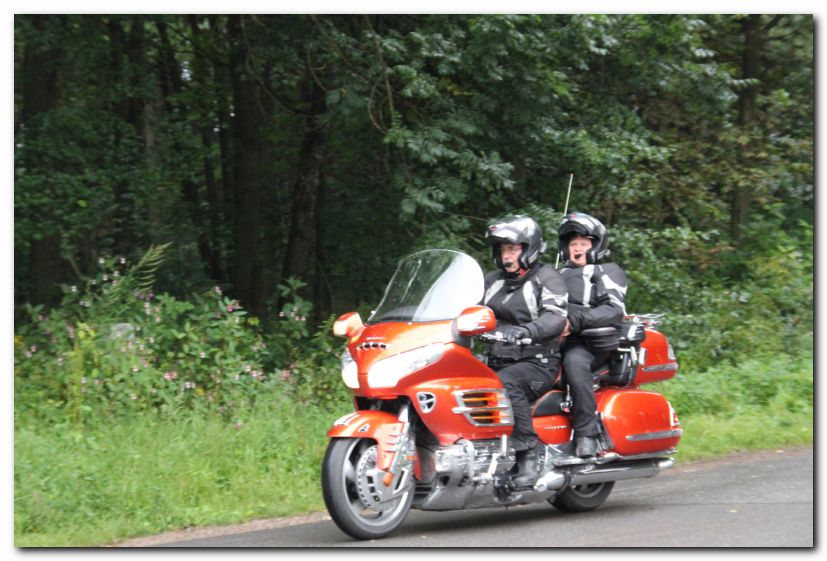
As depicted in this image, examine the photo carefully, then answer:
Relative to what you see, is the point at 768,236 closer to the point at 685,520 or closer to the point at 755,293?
the point at 755,293

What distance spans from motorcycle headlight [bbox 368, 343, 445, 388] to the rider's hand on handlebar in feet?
1.56

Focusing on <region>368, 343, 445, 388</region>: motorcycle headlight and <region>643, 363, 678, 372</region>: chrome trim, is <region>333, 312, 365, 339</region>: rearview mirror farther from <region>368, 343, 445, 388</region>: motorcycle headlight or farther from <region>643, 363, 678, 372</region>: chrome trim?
<region>643, 363, 678, 372</region>: chrome trim

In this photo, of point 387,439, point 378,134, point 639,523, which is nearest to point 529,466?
point 639,523

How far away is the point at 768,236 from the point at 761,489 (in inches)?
362

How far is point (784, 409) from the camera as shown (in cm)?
1095

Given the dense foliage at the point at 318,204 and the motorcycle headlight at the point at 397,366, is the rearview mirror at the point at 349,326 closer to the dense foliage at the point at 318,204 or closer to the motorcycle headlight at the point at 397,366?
the motorcycle headlight at the point at 397,366

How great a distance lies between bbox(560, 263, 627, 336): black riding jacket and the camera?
7.08m

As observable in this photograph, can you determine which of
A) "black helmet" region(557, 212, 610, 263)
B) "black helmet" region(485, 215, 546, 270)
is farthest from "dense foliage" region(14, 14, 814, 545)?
"black helmet" region(557, 212, 610, 263)

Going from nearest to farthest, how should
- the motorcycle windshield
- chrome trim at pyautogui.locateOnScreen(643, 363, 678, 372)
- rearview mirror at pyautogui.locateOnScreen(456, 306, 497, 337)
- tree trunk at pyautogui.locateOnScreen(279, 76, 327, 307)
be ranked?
1. rearview mirror at pyautogui.locateOnScreen(456, 306, 497, 337)
2. the motorcycle windshield
3. chrome trim at pyautogui.locateOnScreen(643, 363, 678, 372)
4. tree trunk at pyautogui.locateOnScreen(279, 76, 327, 307)

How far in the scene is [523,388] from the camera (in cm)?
691

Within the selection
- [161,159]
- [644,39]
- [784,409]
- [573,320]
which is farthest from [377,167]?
[573,320]

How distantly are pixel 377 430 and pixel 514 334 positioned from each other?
1.04 m

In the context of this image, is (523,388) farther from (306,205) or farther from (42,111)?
(306,205)

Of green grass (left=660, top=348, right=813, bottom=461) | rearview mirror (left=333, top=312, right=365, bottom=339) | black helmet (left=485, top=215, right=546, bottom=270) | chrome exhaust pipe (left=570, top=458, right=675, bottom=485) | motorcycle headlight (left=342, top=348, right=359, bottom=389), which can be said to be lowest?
green grass (left=660, top=348, right=813, bottom=461)
